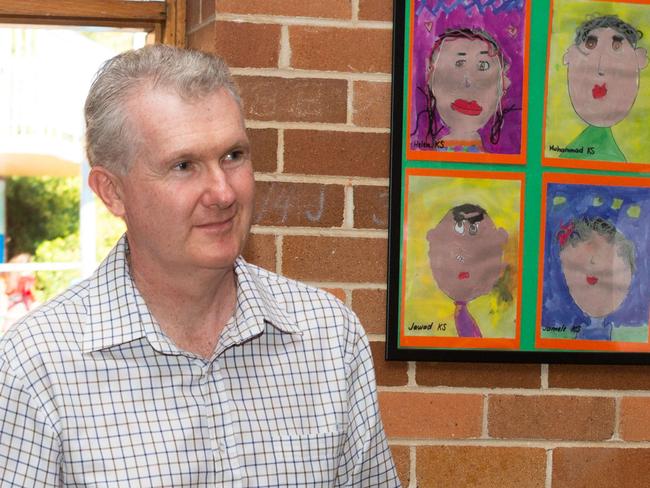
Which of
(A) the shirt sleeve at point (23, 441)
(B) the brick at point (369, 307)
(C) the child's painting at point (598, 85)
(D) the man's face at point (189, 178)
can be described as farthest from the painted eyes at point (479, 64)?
(A) the shirt sleeve at point (23, 441)

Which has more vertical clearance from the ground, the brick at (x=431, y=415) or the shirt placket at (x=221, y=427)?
the shirt placket at (x=221, y=427)

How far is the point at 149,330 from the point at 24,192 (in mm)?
4175

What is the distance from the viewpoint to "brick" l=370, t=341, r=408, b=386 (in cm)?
206

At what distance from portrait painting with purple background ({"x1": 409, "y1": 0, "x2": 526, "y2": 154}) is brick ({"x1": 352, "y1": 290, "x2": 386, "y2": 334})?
301mm

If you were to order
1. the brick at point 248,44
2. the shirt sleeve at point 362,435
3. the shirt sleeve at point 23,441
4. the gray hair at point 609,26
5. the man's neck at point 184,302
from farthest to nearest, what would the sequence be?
1. the gray hair at point 609,26
2. the brick at point 248,44
3. the shirt sleeve at point 362,435
4. the man's neck at point 184,302
5. the shirt sleeve at point 23,441

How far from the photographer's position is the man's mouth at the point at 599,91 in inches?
82.1

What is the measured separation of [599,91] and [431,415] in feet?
2.41

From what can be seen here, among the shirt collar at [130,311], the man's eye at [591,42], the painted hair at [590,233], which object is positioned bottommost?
the shirt collar at [130,311]

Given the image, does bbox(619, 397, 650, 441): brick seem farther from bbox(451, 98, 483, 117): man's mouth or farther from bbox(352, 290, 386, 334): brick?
bbox(451, 98, 483, 117): man's mouth

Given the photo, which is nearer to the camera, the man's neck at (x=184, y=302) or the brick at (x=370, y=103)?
the man's neck at (x=184, y=302)

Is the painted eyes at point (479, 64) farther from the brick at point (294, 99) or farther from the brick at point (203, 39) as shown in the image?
the brick at point (203, 39)

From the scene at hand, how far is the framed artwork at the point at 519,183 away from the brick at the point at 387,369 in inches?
1.1

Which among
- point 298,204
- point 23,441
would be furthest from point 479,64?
point 23,441

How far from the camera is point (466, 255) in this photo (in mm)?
2057
